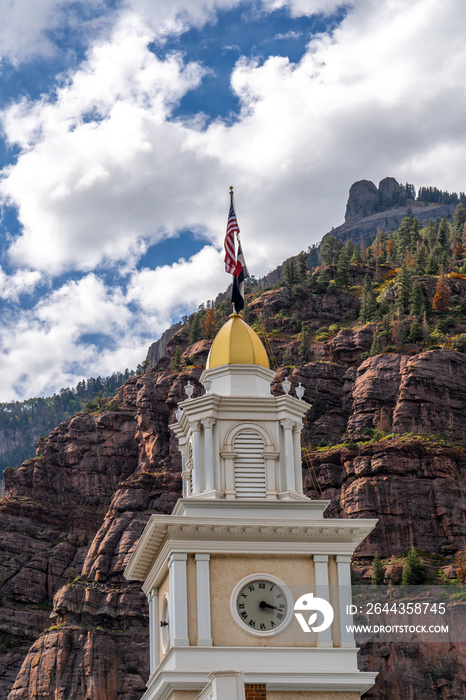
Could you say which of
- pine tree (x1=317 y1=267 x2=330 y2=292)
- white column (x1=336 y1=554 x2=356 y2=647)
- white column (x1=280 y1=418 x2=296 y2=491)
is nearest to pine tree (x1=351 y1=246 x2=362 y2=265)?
pine tree (x1=317 y1=267 x2=330 y2=292)

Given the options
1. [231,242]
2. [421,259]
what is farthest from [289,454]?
[421,259]

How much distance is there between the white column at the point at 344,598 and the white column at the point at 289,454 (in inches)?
113

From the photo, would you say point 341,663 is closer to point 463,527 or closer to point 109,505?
point 463,527

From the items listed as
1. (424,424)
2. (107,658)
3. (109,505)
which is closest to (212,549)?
(107,658)

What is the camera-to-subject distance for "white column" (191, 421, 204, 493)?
39.5 metres

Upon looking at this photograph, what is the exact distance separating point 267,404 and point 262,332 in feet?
375

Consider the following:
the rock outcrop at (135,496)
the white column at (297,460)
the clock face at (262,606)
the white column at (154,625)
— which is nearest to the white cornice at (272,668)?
the clock face at (262,606)

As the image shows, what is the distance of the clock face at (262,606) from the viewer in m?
36.7

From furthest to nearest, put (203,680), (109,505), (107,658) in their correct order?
(109,505) < (107,658) < (203,680)

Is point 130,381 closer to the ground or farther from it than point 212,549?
farther from it

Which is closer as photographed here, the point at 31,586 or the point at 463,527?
the point at 463,527

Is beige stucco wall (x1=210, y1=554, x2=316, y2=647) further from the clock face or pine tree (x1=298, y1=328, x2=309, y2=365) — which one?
pine tree (x1=298, y1=328, x2=309, y2=365)

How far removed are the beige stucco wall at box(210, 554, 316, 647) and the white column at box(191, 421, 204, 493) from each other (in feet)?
9.55

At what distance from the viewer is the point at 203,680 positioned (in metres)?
35.0
